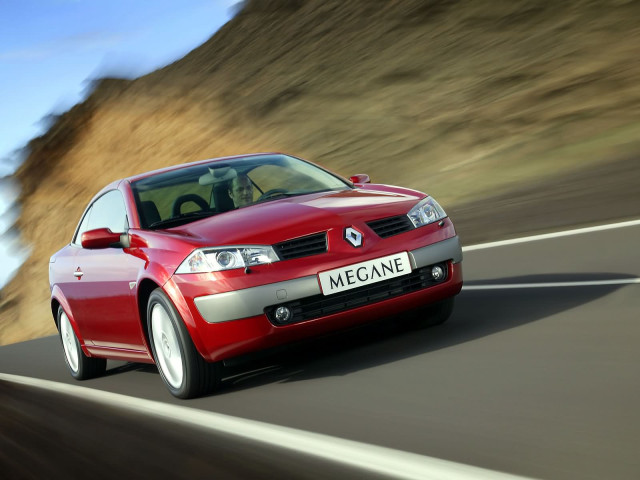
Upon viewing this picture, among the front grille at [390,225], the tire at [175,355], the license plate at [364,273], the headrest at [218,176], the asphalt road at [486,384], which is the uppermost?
the headrest at [218,176]

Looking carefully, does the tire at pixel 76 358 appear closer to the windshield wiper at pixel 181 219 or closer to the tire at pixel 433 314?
the windshield wiper at pixel 181 219

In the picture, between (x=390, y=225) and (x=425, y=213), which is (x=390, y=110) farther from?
(x=390, y=225)

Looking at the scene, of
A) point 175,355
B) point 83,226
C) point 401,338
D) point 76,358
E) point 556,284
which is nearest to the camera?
point 175,355

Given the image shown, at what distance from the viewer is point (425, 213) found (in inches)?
249

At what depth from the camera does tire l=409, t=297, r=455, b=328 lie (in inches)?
265

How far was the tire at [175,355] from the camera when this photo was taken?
596 cm

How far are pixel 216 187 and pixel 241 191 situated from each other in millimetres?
172

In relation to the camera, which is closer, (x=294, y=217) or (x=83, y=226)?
(x=294, y=217)

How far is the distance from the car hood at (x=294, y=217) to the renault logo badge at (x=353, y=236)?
47 millimetres

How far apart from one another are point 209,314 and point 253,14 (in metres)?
36.6

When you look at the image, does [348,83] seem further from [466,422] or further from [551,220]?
[466,422]

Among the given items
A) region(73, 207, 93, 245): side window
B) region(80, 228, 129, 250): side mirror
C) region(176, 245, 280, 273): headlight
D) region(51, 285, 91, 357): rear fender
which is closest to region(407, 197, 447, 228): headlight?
region(176, 245, 280, 273): headlight

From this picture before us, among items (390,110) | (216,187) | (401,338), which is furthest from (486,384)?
(390,110)

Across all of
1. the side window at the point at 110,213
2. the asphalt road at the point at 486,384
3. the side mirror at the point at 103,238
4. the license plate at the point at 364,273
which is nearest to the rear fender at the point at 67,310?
the asphalt road at the point at 486,384
